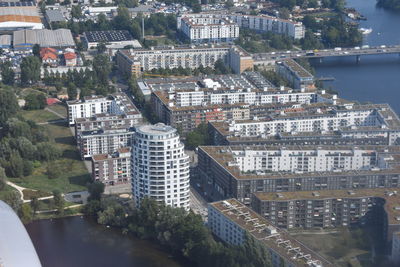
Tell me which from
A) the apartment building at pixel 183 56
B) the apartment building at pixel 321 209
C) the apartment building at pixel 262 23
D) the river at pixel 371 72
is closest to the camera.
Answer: the apartment building at pixel 321 209

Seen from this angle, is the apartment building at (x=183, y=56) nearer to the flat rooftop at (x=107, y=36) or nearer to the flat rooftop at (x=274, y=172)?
the flat rooftop at (x=107, y=36)

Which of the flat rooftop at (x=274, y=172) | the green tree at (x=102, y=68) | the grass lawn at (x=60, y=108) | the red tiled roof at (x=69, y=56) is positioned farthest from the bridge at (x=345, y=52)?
the flat rooftop at (x=274, y=172)

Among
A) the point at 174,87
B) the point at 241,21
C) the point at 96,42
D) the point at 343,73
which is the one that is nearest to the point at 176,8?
the point at 241,21

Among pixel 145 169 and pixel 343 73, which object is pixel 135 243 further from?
pixel 343 73

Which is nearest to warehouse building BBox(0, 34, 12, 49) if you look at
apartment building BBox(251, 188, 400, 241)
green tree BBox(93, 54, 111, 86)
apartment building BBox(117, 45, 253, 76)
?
green tree BBox(93, 54, 111, 86)

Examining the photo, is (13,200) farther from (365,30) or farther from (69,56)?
(365,30)

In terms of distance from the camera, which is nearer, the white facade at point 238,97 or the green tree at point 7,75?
the white facade at point 238,97
